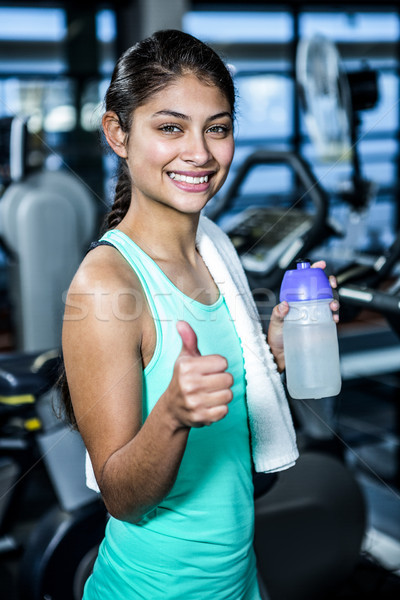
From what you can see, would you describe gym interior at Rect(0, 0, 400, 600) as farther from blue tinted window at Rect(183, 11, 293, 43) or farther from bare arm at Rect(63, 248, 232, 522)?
bare arm at Rect(63, 248, 232, 522)

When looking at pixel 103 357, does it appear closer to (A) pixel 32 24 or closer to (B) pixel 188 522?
(B) pixel 188 522

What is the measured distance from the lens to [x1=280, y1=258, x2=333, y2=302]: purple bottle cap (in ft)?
Answer: 2.58

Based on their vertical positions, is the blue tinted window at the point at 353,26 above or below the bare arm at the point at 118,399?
above

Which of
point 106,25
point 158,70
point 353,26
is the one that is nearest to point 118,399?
point 158,70

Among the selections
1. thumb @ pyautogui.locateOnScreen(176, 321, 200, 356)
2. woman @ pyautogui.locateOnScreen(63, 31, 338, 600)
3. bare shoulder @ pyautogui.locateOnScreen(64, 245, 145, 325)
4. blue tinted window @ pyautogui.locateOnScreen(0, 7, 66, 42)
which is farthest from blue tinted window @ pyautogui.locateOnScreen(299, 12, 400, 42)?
thumb @ pyautogui.locateOnScreen(176, 321, 200, 356)

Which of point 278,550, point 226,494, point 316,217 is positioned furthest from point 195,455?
point 316,217

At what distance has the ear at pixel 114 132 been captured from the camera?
81cm

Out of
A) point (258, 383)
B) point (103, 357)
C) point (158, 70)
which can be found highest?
point (158, 70)

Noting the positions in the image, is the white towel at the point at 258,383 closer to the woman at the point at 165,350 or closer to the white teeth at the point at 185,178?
the woman at the point at 165,350

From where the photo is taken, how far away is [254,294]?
77.0 inches

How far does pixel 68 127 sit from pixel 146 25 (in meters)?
0.88

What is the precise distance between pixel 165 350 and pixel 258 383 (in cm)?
15

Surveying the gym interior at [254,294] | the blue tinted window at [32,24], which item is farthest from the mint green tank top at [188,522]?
the blue tinted window at [32,24]

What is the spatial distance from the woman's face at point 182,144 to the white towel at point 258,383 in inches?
5.3
